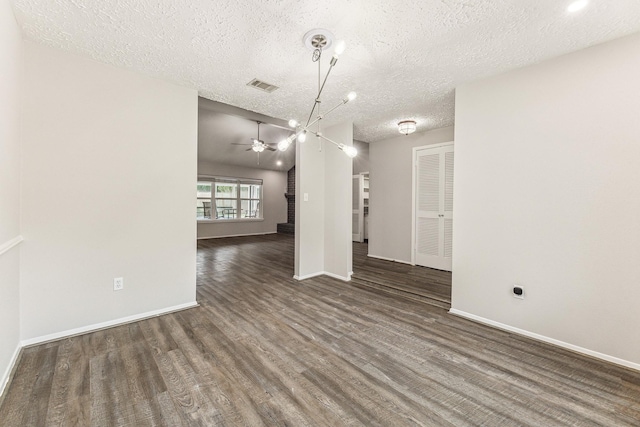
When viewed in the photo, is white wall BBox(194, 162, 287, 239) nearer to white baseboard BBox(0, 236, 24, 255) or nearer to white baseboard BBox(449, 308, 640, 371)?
white baseboard BBox(0, 236, 24, 255)

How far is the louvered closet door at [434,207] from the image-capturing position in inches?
181

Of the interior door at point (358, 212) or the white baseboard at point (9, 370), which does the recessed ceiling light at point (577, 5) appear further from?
the interior door at point (358, 212)

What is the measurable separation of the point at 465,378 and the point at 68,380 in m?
2.60

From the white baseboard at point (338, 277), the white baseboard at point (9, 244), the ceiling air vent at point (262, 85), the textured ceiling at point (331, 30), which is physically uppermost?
the ceiling air vent at point (262, 85)

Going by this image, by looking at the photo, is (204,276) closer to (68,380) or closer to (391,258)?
(68,380)

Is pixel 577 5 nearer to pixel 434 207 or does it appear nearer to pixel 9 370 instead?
pixel 434 207

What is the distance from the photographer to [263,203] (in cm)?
1011

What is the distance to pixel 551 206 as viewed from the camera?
2297 mm

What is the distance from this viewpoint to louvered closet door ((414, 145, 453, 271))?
459cm

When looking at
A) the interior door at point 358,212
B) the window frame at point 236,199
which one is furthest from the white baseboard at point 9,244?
the interior door at point 358,212

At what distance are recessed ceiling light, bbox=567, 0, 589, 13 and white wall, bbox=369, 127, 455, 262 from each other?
3.01m

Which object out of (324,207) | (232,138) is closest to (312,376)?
(324,207)

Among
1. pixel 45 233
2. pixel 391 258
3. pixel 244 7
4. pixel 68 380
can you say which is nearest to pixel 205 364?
pixel 68 380

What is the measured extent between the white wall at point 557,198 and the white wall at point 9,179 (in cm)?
364
